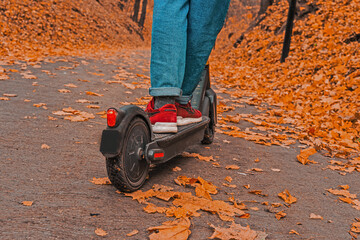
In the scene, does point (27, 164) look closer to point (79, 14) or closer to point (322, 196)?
point (322, 196)

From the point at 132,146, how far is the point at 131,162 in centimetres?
7

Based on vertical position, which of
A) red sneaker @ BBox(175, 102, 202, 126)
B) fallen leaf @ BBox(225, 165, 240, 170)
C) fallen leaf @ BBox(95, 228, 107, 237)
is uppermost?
red sneaker @ BBox(175, 102, 202, 126)

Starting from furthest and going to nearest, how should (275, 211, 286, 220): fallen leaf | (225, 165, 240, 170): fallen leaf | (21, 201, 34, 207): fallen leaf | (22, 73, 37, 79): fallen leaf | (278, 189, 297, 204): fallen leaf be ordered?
(22, 73, 37, 79): fallen leaf, (225, 165, 240, 170): fallen leaf, (278, 189, 297, 204): fallen leaf, (275, 211, 286, 220): fallen leaf, (21, 201, 34, 207): fallen leaf

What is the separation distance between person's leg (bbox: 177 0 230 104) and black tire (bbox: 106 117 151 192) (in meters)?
0.55

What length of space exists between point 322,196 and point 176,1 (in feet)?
4.63

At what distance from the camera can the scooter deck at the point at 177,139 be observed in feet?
5.37

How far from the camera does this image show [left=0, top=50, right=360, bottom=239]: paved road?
124cm

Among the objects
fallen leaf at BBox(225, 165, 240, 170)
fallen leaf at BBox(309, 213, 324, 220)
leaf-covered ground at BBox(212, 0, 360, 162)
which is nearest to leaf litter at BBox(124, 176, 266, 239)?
fallen leaf at BBox(309, 213, 324, 220)

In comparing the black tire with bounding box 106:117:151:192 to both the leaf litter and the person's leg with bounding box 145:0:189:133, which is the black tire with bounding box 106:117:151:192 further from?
the person's leg with bounding box 145:0:189:133

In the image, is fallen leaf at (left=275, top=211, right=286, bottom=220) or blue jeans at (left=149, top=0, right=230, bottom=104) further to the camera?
blue jeans at (left=149, top=0, right=230, bottom=104)

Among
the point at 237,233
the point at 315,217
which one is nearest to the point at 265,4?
the point at 315,217

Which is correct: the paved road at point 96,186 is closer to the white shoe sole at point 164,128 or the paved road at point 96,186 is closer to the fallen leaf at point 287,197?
the fallen leaf at point 287,197

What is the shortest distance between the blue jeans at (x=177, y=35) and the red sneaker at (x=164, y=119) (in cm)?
8

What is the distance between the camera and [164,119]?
1.78 m
